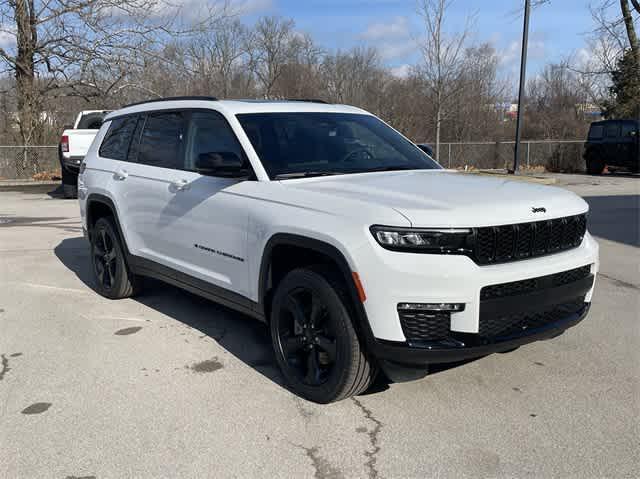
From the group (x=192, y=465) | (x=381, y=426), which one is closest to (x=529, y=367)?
(x=381, y=426)

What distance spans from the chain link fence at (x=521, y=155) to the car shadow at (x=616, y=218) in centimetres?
1119

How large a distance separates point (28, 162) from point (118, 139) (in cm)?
1946

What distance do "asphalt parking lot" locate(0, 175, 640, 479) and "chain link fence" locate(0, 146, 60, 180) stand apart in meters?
19.4

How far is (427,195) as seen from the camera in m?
3.60

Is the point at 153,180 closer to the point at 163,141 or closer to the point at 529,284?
the point at 163,141

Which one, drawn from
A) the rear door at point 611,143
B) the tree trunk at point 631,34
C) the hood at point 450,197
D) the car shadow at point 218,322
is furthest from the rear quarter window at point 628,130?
the hood at point 450,197

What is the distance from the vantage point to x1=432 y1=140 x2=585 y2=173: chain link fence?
26000 millimetres

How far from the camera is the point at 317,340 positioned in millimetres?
3754

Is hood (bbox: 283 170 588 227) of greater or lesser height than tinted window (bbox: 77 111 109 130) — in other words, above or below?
below

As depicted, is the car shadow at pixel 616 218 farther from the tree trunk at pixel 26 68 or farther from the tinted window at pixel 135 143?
the tree trunk at pixel 26 68

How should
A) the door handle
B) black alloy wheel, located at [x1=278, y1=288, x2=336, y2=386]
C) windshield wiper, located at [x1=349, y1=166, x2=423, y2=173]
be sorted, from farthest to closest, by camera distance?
the door handle, windshield wiper, located at [x1=349, y1=166, x2=423, y2=173], black alloy wheel, located at [x1=278, y1=288, x2=336, y2=386]

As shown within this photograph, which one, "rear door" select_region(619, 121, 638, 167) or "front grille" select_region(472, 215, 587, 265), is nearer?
"front grille" select_region(472, 215, 587, 265)

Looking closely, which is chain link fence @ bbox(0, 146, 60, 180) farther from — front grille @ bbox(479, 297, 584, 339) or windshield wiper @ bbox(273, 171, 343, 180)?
front grille @ bbox(479, 297, 584, 339)

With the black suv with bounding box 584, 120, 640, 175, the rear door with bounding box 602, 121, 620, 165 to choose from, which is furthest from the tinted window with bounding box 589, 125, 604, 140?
the rear door with bounding box 602, 121, 620, 165
